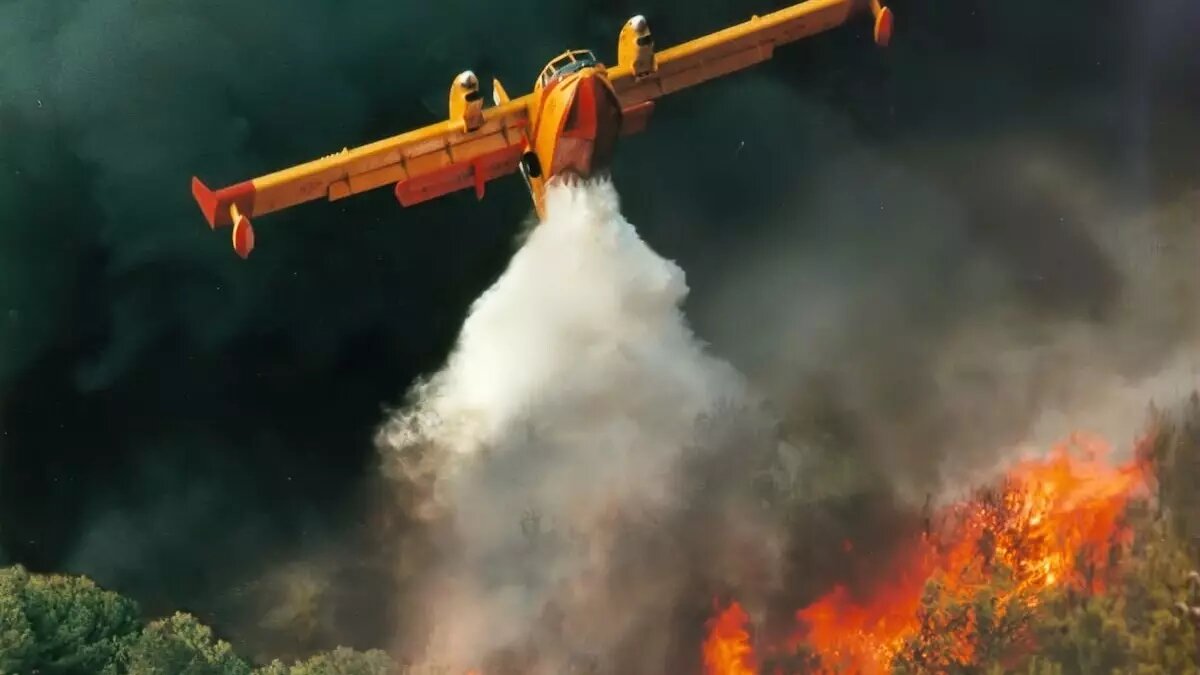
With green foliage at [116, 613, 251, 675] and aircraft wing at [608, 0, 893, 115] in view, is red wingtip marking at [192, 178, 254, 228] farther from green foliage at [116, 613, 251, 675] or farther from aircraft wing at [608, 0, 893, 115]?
green foliage at [116, 613, 251, 675]

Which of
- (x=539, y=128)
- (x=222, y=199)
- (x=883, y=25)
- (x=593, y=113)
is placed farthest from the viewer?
(x=883, y=25)

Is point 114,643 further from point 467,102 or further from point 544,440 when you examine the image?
point 467,102

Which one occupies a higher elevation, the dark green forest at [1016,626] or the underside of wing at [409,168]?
the underside of wing at [409,168]

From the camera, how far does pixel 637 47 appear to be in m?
7.86

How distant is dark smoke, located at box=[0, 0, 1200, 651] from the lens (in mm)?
8383

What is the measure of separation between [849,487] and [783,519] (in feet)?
1.80

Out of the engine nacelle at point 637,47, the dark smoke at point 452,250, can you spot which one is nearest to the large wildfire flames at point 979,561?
the dark smoke at point 452,250

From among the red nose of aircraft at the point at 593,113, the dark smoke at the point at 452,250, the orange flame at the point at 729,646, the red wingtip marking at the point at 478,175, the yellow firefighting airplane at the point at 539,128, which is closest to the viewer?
the red nose of aircraft at the point at 593,113

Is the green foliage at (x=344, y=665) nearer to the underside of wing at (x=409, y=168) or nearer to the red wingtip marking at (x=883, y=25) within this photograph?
the underside of wing at (x=409, y=168)

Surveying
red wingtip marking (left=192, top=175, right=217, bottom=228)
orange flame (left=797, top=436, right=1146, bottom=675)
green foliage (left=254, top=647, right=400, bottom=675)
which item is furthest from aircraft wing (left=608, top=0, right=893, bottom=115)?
green foliage (left=254, top=647, right=400, bottom=675)

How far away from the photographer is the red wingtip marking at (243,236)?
303 inches

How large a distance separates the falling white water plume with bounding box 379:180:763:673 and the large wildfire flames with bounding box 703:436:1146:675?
1.14 m

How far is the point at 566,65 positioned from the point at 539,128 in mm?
456

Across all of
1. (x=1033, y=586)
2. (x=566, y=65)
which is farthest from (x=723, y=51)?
(x=1033, y=586)
